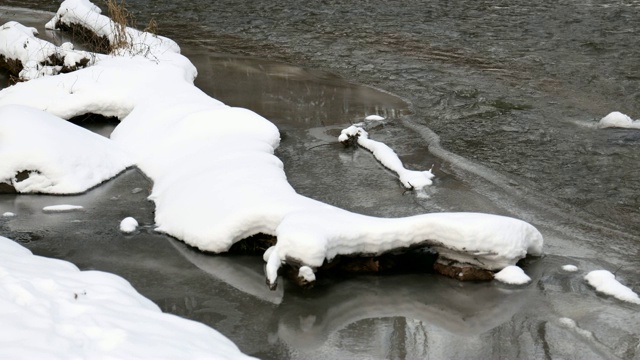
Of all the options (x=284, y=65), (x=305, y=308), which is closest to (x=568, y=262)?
(x=305, y=308)

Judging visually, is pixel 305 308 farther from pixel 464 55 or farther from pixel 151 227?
pixel 464 55

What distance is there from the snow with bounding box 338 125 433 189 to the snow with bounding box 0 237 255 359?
3.28 metres

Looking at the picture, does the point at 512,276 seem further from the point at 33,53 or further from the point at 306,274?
the point at 33,53

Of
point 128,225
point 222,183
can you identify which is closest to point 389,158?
point 222,183

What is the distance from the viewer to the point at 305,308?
19.8ft

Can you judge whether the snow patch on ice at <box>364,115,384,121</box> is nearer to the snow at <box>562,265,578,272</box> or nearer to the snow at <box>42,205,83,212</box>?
the snow at <box>42,205,83,212</box>

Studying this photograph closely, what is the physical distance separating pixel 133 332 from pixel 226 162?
10.3ft

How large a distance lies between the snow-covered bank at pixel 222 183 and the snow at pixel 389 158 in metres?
0.04

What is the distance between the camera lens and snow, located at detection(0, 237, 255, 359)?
14.8 feet

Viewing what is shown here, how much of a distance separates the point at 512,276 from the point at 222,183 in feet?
8.48

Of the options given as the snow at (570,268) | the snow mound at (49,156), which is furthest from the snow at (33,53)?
the snow at (570,268)

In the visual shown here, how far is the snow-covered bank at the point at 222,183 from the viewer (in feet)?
20.8

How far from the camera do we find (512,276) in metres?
6.36

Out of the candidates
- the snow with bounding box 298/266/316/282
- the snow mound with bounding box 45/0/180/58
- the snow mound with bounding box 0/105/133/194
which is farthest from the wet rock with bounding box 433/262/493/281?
the snow mound with bounding box 45/0/180/58
